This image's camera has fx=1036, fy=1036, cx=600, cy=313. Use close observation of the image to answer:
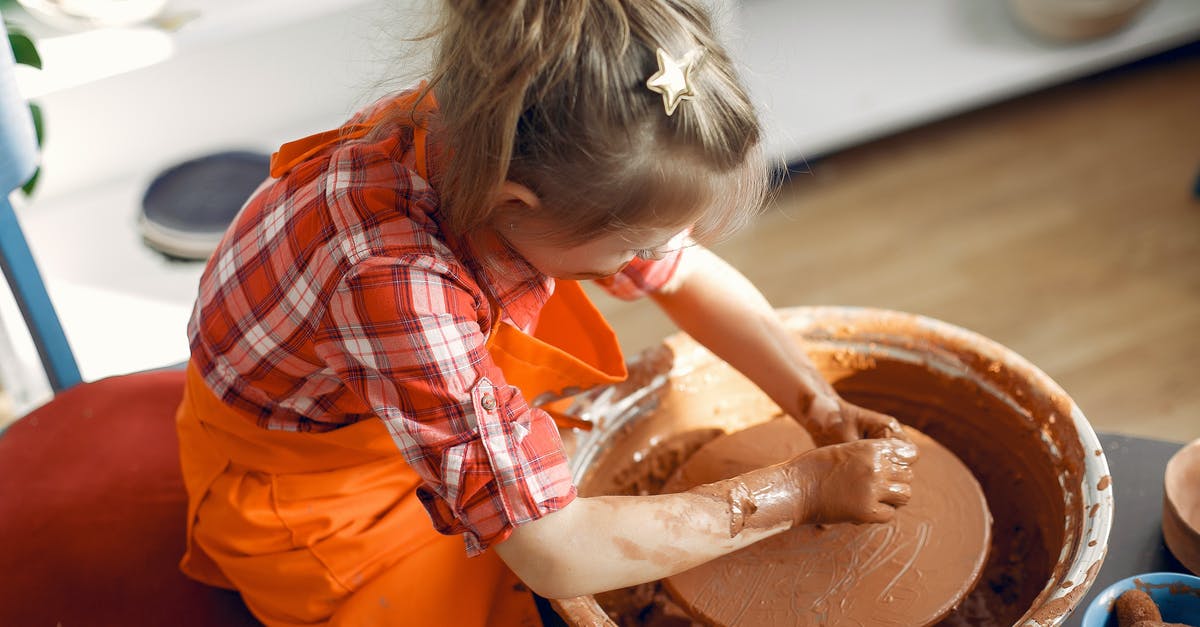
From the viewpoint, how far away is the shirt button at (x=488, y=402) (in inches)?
37.5

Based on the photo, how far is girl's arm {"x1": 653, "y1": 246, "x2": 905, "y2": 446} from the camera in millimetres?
1318

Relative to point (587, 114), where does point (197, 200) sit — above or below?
below

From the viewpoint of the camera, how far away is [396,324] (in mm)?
933

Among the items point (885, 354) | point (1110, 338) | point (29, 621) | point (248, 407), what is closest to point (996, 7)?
point (1110, 338)

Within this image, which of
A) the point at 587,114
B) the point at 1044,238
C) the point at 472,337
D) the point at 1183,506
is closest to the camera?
the point at 587,114

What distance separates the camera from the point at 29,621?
3.79 ft

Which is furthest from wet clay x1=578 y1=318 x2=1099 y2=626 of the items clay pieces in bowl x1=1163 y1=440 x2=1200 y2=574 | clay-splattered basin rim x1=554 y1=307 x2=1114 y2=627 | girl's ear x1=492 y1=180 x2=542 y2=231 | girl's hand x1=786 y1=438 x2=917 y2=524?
girl's ear x1=492 y1=180 x2=542 y2=231

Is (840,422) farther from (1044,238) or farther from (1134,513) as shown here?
(1044,238)

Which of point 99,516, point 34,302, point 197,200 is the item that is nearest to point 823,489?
point 99,516

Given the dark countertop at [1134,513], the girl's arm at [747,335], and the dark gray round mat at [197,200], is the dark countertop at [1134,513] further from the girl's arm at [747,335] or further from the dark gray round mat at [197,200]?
the dark gray round mat at [197,200]

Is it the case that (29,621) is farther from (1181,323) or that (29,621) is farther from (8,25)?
(1181,323)

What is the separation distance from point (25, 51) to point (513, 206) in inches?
46.2

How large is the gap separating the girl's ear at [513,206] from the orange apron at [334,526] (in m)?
0.17

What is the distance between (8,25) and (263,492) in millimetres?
1151
